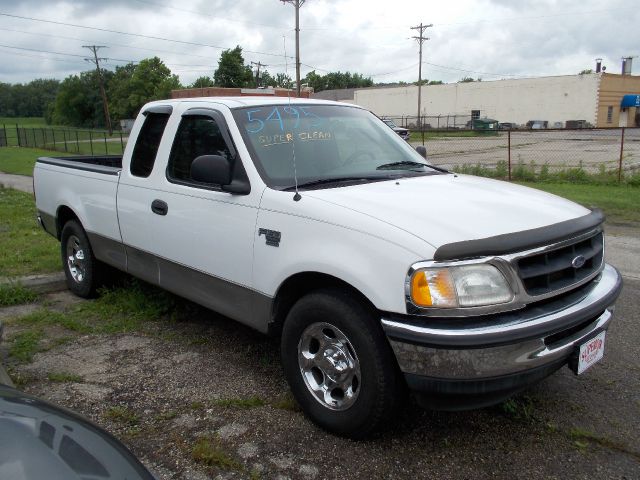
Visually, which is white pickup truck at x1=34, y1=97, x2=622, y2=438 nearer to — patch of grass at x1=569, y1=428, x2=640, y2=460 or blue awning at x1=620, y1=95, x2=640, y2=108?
patch of grass at x1=569, y1=428, x2=640, y2=460

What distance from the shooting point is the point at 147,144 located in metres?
4.67

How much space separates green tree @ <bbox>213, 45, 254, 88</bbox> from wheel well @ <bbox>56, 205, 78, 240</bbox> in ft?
235

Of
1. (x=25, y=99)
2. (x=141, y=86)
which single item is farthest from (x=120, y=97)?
(x=25, y=99)

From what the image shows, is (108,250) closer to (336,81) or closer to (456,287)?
(456,287)

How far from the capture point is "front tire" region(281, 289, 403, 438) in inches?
114

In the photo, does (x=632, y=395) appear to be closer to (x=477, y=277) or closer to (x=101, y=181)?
(x=477, y=277)

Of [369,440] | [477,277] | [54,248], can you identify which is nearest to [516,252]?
[477,277]

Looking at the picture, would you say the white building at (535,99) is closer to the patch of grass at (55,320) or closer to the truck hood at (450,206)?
the truck hood at (450,206)

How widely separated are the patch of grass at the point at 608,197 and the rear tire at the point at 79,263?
7610 mm

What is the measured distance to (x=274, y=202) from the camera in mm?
3404

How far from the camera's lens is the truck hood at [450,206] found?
2.82m

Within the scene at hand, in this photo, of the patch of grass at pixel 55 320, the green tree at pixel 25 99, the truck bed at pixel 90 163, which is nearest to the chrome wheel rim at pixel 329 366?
the patch of grass at pixel 55 320

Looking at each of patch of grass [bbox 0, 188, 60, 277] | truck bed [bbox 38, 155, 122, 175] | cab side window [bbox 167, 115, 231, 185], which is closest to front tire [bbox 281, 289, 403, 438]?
cab side window [bbox 167, 115, 231, 185]

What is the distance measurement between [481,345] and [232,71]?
76865 millimetres
